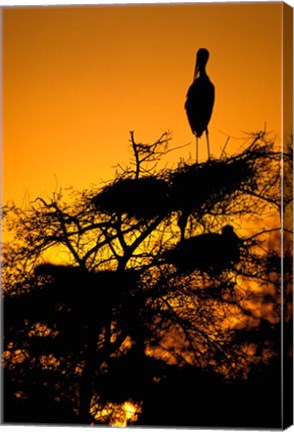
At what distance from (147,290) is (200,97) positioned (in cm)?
86

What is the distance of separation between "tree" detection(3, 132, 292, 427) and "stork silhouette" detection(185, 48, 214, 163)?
0.46ft

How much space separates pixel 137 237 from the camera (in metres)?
6.18

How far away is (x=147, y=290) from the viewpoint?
20.2ft

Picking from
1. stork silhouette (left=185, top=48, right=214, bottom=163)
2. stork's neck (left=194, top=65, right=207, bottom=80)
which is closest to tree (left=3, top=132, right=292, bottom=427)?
stork silhouette (left=185, top=48, right=214, bottom=163)

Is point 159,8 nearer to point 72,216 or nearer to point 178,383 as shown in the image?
point 72,216

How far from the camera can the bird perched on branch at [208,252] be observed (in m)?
6.06

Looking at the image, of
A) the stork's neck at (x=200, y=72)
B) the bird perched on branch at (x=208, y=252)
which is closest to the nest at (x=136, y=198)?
the bird perched on branch at (x=208, y=252)

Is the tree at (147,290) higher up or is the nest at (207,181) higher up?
the nest at (207,181)

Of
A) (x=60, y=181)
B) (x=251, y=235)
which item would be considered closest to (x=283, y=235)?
(x=251, y=235)

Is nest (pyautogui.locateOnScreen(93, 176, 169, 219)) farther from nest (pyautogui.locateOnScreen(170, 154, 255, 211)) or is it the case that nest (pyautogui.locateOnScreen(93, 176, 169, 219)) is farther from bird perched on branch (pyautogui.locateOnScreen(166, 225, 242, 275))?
bird perched on branch (pyautogui.locateOnScreen(166, 225, 242, 275))

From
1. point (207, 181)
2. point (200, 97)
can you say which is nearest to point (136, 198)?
point (207, 181)

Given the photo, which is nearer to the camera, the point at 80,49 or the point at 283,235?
the point at 283,235

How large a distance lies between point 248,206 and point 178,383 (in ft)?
2.65

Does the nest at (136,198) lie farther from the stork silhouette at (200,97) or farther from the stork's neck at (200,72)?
the stork's neck at (200,72)
